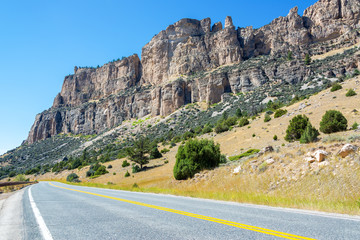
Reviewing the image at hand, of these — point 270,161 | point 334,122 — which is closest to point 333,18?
point 334,122

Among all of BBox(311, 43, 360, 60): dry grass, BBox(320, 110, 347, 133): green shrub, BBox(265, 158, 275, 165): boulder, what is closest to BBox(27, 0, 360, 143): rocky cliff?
BBox(311, 43, 360, 60): dry grass

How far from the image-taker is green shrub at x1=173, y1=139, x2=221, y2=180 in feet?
62.4

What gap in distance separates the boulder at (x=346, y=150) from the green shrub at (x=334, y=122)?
13162 millimetres

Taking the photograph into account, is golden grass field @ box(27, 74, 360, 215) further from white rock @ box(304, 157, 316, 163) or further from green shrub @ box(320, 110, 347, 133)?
green shrub @ box(320, 110, 347, 133)

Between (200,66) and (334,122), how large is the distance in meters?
81.0

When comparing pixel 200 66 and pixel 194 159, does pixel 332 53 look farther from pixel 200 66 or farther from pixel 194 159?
pixel 194 159

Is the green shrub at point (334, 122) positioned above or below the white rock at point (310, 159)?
above

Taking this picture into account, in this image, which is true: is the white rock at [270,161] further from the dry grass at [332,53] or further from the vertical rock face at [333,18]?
the vertical rock face at [333,18]

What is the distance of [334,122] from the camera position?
2064 centimetres

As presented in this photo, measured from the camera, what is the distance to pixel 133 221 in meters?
4.93

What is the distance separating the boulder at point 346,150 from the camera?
9.49 m

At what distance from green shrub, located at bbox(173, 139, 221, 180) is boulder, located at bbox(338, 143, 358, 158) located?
36.0 feet

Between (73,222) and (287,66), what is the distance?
79.6 meters

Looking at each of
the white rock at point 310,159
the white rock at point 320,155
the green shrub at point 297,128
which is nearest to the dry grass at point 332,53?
the green shrub at point 297,128
